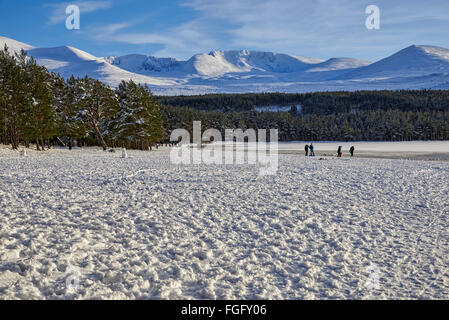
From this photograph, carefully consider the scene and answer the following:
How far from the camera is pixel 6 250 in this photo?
7.55 metres

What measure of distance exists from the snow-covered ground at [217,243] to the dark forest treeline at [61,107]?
102 ft

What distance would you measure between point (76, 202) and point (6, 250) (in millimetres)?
4698

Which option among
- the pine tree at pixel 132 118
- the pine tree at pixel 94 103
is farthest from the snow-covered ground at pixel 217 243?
the pine tree at pixel 132 118

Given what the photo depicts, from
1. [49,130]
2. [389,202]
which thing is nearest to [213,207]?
[389,202]

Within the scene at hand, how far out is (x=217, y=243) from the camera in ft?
28.6

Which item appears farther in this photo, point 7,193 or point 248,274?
point 7,193

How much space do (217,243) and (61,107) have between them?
182ft

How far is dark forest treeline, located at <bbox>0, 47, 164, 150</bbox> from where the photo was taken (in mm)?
41656

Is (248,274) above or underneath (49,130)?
underneath

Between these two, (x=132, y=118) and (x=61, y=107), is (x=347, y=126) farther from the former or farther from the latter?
(x=61, y=107)

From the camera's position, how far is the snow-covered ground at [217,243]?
6.54 metres

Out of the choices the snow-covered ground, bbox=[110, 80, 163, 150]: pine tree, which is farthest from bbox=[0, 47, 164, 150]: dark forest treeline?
the snow-covered ground

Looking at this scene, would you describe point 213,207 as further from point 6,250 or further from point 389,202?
point 389,202

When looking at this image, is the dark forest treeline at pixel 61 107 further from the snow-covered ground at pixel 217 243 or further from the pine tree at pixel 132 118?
the snow-covered ground at pixel 217 243
